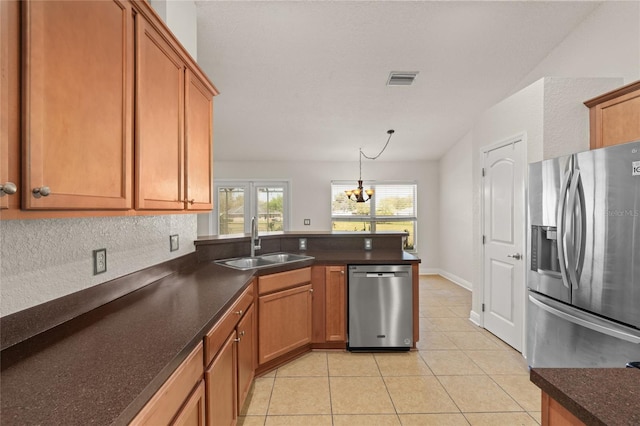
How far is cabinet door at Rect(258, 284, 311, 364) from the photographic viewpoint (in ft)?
7.93

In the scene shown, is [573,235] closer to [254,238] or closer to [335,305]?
[335,305]

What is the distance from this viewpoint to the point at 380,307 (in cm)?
288

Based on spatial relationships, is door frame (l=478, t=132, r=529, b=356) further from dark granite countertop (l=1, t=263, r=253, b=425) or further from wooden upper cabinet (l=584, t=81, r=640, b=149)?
dark granite countertop (l=1, t=263, r=253, b=425)

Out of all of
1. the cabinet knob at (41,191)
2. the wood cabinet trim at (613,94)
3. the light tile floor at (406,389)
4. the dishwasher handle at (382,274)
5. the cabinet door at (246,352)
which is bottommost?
the light tile floor at (406,389)

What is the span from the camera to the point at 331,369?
8.55 feet

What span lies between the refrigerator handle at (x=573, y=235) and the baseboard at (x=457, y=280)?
10.8 ft

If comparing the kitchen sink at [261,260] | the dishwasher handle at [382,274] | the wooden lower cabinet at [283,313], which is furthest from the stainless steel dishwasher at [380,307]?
the kitchen sink at [261,260]

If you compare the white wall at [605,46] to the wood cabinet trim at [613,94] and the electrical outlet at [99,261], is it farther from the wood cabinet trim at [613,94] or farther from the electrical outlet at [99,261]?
the electrical outlet at [99,261]

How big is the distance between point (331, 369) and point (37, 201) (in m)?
2.43

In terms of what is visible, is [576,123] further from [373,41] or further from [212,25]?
[212,25]

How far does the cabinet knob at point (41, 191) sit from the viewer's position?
0.81 m

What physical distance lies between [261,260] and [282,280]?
20.4 inches

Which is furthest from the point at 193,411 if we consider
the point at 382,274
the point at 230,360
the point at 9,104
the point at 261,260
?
the point at 382,274

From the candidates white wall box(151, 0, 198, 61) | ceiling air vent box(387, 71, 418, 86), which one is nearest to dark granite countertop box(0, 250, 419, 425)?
white wall box(151, 0, 198, 61)
